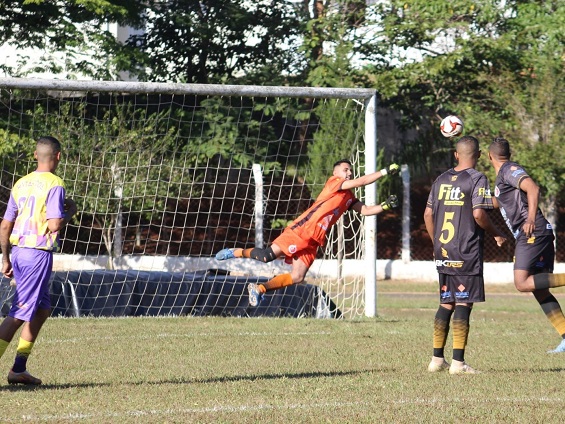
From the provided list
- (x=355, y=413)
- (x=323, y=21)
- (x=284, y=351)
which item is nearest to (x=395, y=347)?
(x=284, y=351)

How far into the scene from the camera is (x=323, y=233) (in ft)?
33.5

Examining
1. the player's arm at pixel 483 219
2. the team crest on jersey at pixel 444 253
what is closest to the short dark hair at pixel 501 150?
the player's arm at pixel 483 219

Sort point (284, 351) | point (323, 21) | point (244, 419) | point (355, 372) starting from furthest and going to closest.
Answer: point (323, 21) < point (284, 351) < point (355, 372) < point (244, 419)

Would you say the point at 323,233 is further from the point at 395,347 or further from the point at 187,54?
the point at 187,54

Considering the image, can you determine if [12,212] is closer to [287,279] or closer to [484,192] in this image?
[287,279]

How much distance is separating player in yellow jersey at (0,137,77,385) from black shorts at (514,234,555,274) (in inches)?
163

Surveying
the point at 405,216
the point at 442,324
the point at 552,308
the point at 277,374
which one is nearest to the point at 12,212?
the point at 277,374

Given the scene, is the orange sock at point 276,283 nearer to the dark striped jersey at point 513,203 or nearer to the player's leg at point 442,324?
the player's leg at point 442,324

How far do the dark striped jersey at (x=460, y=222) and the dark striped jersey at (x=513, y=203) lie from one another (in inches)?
21.6

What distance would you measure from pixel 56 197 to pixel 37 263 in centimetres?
52

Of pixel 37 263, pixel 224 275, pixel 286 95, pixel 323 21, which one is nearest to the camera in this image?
pixel 37 263

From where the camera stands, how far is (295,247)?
10.1m

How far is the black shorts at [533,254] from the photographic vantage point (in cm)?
897

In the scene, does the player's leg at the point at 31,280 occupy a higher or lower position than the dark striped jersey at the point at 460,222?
lower
